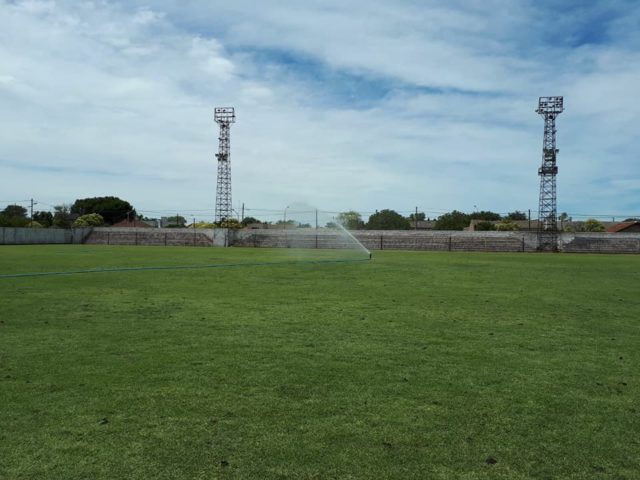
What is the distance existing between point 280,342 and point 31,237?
63876 mm

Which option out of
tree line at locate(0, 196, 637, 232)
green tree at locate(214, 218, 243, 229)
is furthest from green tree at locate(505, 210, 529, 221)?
green tree at locate(214, 218, 243, 229)

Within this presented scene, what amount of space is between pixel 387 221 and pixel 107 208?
73351 mm

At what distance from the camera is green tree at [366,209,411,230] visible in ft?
265

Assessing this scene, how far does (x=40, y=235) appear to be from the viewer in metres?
63.5

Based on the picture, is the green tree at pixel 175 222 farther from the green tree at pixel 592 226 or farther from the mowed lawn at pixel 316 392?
the mowed lawn at pixel 316 392

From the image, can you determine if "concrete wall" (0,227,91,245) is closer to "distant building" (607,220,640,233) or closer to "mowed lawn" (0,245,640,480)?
"mowed lawn" (0,245,640,480)

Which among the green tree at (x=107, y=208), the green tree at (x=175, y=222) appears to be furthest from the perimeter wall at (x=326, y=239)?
the green tree at (x=107, y=208)

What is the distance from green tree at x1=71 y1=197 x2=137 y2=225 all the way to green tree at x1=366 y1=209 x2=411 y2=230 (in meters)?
65.4

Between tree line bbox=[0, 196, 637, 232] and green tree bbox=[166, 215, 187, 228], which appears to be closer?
tree line bbox=[0, 196, 637, 232]

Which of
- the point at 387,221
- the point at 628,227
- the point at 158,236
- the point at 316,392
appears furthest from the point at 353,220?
the point at 316,392

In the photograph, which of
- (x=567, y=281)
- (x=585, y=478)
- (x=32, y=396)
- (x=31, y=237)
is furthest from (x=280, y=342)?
(x=31, y=237)

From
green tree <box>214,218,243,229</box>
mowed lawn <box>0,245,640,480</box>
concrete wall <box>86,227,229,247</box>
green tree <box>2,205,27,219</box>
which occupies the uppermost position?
green tree <box>2,205,27,219</box>

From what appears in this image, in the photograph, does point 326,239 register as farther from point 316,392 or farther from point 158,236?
point 316,392

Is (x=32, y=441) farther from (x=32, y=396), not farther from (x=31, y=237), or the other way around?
(x=31, y=237)
